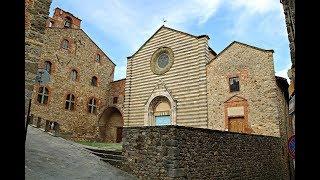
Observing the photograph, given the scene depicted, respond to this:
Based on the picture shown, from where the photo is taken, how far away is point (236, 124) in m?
16.2

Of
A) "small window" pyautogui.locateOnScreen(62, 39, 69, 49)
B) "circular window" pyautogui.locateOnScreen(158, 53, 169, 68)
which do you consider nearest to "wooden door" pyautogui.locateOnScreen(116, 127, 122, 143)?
"circular window" pyautogui.locateOnScreen(158, 53, 169, 68)

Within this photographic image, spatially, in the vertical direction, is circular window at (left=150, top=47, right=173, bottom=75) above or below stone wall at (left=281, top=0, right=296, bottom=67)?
above

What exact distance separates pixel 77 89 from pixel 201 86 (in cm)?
1213

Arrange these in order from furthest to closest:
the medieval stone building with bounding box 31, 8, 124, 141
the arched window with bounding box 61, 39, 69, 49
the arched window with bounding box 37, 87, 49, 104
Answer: the arched window with bounding box 61, 39, 69, 49 → the medieval stone building with bounding box 31, 8, 124, 141 → the arched window with bounding box 37, 87, 49, 104

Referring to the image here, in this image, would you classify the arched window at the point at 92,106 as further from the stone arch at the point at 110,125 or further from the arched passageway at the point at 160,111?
the arched passageway at the point at 160,111

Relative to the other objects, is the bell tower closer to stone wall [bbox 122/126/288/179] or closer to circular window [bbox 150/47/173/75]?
circular window [bbox 150/47/173/75]

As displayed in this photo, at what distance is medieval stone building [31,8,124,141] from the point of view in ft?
74.4

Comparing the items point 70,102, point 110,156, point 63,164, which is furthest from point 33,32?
point 70,102

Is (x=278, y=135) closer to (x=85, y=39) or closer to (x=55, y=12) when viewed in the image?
(x=85, y=39)

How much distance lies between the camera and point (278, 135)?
1498 cm

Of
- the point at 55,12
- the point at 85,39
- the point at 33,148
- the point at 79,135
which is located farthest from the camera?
the point at 55,12

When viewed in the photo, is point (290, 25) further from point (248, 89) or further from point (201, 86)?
point (201, 86)

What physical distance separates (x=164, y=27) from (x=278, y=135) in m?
11.7
